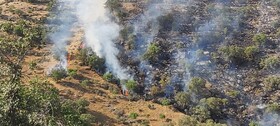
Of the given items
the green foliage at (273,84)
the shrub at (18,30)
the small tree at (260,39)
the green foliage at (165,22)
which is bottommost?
the green foliage at (273,84)

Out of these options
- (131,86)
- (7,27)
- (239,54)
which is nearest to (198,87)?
→ (131,86)

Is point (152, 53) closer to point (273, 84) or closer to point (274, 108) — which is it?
point (273, 84)

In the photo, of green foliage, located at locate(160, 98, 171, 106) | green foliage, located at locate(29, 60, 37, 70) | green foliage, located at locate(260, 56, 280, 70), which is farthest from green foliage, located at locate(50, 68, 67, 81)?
green foliage, located at locate(260, 56, 280, 70)

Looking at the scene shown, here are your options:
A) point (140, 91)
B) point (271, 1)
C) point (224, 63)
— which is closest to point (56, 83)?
point (140, 91)

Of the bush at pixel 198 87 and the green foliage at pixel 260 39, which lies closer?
the bush at pixel 198 87

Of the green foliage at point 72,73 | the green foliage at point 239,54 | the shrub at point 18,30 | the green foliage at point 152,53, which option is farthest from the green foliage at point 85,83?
the green foliage at point 239,54

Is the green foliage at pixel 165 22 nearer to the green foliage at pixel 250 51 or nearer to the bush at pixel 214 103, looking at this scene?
the green foliage at pixel 250 51
